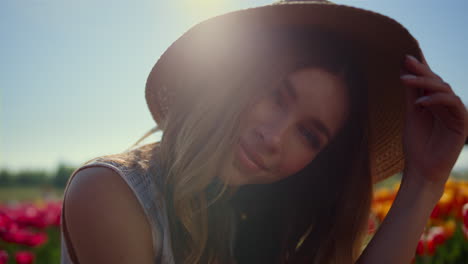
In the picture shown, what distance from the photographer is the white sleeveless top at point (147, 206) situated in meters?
1.19

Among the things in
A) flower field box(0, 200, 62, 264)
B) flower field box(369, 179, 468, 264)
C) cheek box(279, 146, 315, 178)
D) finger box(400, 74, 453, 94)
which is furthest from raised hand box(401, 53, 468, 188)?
flower field box(0, 200, 62, 264)

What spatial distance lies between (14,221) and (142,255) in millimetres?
2611

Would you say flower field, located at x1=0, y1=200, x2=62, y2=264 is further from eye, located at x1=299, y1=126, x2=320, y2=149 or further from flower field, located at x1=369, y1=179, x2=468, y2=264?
flower field, located at x1=369, y1=179, x2=468, y2=264

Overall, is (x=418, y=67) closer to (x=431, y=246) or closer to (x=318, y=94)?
(x=318, y=94)

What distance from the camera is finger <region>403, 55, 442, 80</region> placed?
1.45 metres

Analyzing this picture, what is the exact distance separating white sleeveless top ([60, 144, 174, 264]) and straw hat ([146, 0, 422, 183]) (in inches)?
19.1

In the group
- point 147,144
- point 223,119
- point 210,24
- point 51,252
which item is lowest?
point 51,252

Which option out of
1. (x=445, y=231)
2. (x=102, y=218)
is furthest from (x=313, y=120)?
(x=445, y=231)

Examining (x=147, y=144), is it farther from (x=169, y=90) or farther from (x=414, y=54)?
(x=414, y=54)

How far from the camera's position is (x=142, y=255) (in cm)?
119

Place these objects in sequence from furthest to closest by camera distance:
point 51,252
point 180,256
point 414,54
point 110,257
Answer: point 51,252 → point 414,54 → point 180,256 → point 110,257

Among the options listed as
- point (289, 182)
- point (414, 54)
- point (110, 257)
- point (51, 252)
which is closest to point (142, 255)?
point (110, 257)

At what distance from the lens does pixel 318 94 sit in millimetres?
1461

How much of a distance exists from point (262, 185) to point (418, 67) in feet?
3.02
